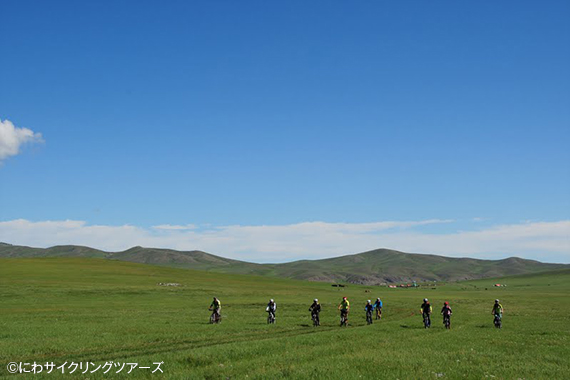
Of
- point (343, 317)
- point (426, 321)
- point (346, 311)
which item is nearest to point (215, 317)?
point (343, 317)

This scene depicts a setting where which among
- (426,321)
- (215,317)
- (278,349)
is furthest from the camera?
(215,317)

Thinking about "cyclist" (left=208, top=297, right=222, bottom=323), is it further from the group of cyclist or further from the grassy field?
→ the grassy field

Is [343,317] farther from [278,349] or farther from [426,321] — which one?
[278,349]

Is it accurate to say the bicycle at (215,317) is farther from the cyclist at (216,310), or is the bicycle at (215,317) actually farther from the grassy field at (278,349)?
the grassy field at (278,349)

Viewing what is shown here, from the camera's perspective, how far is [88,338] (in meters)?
28.0

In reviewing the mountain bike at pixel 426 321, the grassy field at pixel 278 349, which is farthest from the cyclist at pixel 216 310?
the mountain bike at pixel 426 321

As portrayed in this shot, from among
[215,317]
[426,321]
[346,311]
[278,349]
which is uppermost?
[346,311]

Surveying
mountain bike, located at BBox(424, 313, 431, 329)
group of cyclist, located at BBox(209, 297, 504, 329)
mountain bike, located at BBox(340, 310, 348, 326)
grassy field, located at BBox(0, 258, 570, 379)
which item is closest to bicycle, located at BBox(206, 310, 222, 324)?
group of cyclist, located at BBox(209, 297, 504, 329)

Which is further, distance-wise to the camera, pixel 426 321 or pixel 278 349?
pixel 426 321

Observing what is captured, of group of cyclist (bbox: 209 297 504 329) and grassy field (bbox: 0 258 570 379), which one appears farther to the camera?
group of cyclist (bbox: 209 297 504 329)

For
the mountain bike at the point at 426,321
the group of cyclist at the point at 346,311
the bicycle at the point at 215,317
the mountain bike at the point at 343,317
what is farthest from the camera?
the mountain bike at the point at 343,317

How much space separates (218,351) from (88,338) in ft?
35.7

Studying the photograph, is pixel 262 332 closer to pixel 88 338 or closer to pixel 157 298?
pixel 88 338

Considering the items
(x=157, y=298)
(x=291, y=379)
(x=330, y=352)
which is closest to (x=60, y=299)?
(x=157, y=298)
